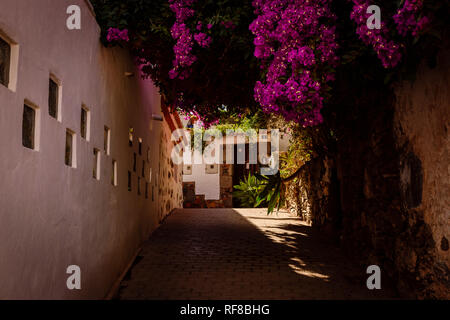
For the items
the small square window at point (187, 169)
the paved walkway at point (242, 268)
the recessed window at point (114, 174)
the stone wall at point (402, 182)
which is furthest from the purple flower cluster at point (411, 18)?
the small square window at point (187, 169)

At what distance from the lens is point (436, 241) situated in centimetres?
356

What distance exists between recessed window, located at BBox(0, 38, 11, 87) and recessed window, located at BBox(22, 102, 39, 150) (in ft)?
0.83

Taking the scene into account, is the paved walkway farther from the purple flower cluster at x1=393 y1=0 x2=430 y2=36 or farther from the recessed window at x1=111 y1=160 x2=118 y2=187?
the purple flower cluster at x1=393 y1=0 x2=430 y2=36

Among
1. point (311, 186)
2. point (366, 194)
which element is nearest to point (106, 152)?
point (366, 194)

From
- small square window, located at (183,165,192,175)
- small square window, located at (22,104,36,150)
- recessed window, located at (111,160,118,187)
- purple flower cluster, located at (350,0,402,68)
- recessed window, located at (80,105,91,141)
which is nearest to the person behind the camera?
small square window, located at (22,104,36,150)

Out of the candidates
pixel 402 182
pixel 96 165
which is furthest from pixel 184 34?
pixel 402 182

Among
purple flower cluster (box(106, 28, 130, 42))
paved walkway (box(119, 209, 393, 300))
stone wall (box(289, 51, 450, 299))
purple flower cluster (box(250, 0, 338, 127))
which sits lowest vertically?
paved walkway (box(119, 209, 393, 300))

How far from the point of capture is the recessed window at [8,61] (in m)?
2.11

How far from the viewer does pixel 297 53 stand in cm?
345

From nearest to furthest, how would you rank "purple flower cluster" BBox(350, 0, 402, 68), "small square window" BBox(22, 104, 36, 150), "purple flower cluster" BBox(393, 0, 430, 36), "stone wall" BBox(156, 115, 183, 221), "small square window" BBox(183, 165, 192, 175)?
"small square window" BBox(22, 104, 36, 150) < "purple flower cluster" BBox(393, 0, 430, 36) < "purple flower cluster" BBox(350, 0, 402, 68) < "stone wall" BBox(156, 115, 183, 221) < "small square window" BBox(183, 165, 192, 175)

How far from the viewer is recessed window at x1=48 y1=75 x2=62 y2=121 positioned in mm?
2785

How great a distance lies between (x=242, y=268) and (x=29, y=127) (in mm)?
3641

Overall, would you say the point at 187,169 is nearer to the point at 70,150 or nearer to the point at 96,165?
the point at 96,165

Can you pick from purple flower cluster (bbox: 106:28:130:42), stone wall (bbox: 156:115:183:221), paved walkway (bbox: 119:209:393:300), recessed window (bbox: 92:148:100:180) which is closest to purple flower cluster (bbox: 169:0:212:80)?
purple flower cluster (bbox: 106:28:130:42)
